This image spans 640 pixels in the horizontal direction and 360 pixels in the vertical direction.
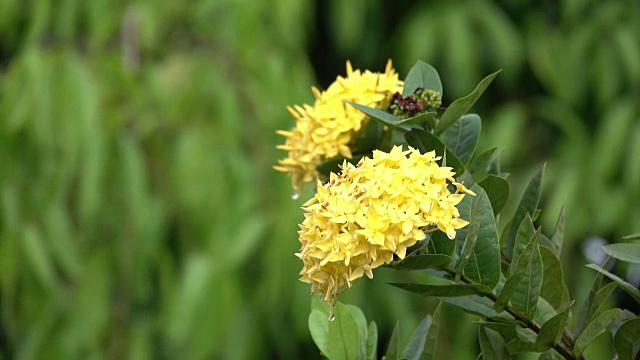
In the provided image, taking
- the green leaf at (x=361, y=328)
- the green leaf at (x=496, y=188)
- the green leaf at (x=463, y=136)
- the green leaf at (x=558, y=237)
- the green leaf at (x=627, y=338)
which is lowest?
the green leaf at (x=627, y=338)

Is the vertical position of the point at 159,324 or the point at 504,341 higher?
the point at 504,341

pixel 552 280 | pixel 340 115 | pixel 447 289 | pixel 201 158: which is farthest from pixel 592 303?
pixel 201 158

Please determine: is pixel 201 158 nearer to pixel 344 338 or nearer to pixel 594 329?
pixel 344 338

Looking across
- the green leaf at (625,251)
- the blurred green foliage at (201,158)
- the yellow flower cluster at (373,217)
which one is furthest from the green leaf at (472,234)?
the blurred green foliage at (201,158)

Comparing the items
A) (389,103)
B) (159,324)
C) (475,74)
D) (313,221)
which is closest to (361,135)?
(389,103)

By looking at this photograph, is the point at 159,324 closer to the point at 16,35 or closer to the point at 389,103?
the point at 16,35

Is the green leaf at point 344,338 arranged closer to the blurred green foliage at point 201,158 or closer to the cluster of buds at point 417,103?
the cluster of buds at point 417,103

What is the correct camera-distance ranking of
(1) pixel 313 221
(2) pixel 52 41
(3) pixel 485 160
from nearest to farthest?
(1) pixel 313 221 < (3) pixel 485 160 < (2) pixel 52 41
